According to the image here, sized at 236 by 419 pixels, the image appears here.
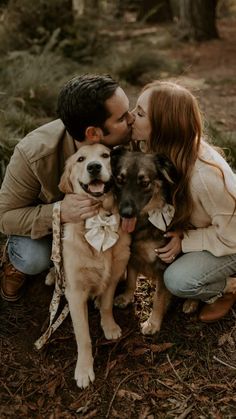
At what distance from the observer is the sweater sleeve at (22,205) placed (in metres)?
3.21

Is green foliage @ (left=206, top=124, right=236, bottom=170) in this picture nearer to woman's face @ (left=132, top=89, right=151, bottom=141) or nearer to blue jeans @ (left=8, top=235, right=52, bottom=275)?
woman's face @ (left=132, top=89, right=151, bottom=141)

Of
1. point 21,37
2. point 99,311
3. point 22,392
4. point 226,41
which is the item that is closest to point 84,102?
point 99,311

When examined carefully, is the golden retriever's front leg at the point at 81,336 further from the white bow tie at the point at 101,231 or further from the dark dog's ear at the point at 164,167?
the dark dog's ear at the point at 164,167

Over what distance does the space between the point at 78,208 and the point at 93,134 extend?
19.5 inches

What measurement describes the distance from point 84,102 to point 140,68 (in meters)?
5.57

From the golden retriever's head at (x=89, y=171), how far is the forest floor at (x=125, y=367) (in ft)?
3.57

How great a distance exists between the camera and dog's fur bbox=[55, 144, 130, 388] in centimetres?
291

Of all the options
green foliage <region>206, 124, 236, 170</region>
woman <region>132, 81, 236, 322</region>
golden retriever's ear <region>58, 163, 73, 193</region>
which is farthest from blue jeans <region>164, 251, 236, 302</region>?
green foliage <region>206, 124, 236, 170</region>

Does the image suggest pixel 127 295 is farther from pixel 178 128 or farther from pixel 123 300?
pixel 178 128

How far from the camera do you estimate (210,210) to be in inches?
120

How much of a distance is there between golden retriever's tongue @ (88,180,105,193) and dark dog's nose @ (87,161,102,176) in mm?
102

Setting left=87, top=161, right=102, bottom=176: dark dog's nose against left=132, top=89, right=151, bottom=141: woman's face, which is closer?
left=87, top=161, right=102, bottom=176: dark dog's nose

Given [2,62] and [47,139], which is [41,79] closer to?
[2,62]

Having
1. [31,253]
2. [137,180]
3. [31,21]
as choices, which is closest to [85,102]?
[137,180]
